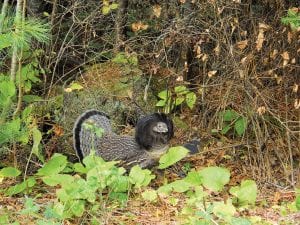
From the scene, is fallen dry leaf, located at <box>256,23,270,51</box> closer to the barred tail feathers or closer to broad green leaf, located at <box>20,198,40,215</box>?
the barred tail feathers

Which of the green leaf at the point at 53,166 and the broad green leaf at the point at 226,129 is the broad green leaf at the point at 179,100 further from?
the green leaf at the point at 53,166

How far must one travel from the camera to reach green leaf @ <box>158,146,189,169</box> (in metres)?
6.38

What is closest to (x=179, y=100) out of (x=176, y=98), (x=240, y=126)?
(x=176, y=98)

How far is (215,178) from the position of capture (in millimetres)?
5996

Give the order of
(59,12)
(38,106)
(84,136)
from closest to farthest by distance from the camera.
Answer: (84,136) → (38,106) → (59,12)

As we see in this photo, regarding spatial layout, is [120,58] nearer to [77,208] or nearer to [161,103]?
[161,103]

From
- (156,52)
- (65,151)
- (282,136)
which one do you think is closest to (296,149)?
(282,136)

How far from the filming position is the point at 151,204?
6.05m

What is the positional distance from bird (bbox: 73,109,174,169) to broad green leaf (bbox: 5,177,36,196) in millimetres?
658

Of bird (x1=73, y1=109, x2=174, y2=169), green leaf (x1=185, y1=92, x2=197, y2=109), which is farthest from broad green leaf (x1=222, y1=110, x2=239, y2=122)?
bird (x1=73, y1=109, x2=174, y2=169)

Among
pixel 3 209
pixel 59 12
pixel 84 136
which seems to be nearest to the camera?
pixel 3 209

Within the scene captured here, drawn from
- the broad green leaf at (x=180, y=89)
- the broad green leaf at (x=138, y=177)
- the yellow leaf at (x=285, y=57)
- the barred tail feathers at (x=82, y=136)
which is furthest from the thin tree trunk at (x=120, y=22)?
the broad green leaf at (x=138, y=177)

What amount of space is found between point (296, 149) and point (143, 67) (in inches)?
80.2

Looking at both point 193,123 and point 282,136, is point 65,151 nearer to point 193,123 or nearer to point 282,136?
point 193,123
